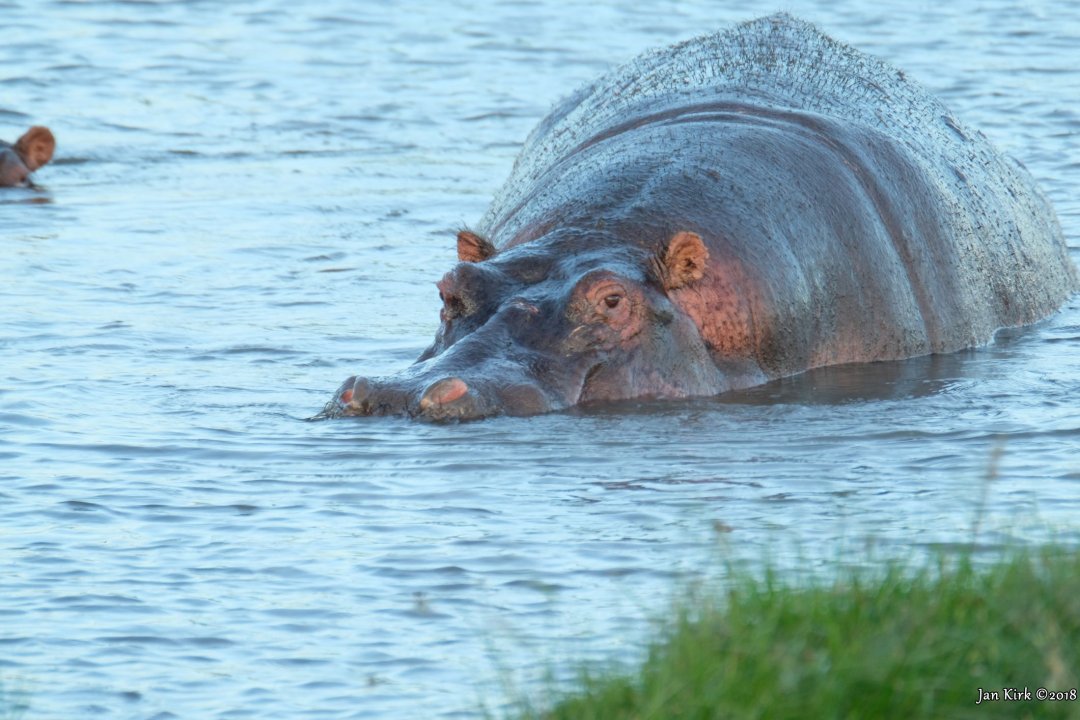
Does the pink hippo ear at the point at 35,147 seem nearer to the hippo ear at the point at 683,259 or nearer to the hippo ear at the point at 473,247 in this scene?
the hippo ear at the point at 473,247

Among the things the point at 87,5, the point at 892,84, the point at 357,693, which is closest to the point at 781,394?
the point at 892,84

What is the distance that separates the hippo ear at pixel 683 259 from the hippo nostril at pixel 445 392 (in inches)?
39.6

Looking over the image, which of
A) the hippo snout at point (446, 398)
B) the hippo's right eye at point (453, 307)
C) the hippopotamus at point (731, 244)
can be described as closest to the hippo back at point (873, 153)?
the hippopotamus at point (731, 244)

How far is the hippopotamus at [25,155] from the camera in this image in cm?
1395

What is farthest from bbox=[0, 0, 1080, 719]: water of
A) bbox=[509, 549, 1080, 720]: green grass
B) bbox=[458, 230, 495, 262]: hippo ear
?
bbox=[458, 230, 495, 262]: hippo ear

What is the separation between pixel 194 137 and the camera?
1589 cm

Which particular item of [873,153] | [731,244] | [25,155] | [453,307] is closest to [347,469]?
[453,307]

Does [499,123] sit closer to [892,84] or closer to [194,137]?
[194,137]

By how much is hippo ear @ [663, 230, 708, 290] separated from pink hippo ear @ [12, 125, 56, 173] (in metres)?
7.45

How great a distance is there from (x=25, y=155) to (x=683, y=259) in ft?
24.9

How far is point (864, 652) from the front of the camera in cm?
409

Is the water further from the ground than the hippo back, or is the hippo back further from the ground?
the hippo back

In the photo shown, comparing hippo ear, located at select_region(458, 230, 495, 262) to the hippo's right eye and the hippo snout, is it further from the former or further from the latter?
the hippo snout

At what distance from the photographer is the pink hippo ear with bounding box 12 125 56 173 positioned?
14172 millimetres
